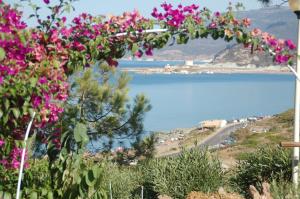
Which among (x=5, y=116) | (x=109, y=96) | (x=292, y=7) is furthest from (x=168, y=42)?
(x=109, y=96)

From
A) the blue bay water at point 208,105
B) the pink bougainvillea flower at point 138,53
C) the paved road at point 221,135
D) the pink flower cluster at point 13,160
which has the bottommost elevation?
the blue bay water at point 208,105

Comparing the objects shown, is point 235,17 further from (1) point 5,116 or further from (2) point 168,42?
(1) point 5,116

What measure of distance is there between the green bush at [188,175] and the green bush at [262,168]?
49 cm

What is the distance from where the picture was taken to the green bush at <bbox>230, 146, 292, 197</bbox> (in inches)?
257

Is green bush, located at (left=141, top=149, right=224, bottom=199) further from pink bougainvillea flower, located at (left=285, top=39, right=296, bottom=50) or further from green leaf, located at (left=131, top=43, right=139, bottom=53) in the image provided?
green leaf, located at (left=131, top=43, right=139, bottom=53)

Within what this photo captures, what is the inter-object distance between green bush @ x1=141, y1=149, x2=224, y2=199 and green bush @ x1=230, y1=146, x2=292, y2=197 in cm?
49

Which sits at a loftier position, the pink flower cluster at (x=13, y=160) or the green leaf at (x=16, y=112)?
the green leaf at (x=16, y=112)

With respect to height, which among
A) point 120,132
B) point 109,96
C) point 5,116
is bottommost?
point 120,132

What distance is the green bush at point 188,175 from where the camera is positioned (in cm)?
636

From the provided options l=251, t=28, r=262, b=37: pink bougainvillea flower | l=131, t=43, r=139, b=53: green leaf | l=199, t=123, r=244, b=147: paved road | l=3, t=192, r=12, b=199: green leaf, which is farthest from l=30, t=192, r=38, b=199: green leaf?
l=199, t=123, r=244, b=147: paved road

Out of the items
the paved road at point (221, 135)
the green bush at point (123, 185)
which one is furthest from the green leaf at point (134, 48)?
the paved road at point (221, 135)

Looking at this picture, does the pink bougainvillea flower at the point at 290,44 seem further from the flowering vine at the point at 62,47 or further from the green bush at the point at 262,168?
the green bush at the point at 262,168

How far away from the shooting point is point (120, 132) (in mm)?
16750

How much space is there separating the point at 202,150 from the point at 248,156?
78 cm
